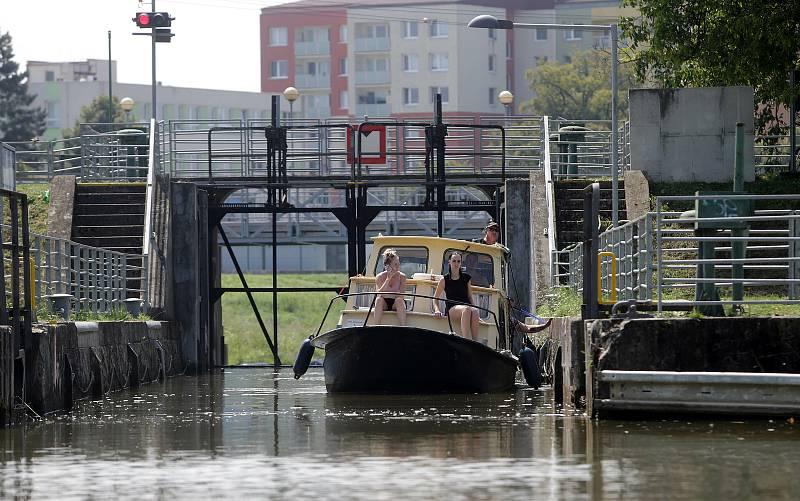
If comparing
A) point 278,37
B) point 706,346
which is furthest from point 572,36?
point 706,346

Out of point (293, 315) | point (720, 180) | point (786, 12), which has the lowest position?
point (293, 315)

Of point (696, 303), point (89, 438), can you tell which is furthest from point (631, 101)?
point (89, 438)

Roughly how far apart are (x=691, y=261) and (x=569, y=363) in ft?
6.23

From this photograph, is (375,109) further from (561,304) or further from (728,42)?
(561,304)

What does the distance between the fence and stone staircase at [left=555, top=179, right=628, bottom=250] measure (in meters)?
0.42

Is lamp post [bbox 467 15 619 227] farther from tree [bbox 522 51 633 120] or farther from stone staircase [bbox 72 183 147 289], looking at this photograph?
tree [bbox 522 51 633 120]

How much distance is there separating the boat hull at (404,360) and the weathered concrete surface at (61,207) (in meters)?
12.4

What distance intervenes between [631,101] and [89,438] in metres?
17.5

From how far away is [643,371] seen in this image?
17391 millimetres

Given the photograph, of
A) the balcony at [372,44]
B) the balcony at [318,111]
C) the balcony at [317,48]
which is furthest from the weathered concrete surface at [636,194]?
the balcony at [317,48]

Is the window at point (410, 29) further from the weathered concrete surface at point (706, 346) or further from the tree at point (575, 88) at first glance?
the weathered concrete surface at point (706, 346)

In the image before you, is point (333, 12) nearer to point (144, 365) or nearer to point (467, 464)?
point (144, 365)

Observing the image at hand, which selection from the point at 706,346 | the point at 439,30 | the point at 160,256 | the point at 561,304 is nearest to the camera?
the point at 706,346

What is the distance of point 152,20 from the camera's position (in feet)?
132
